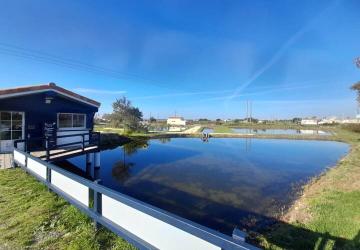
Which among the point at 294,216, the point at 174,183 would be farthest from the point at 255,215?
the point at 174,183

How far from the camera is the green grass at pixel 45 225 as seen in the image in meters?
3.60

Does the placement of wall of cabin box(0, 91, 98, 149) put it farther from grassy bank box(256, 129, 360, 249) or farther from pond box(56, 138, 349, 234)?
grassy bank box(256, 129, 360, 249)

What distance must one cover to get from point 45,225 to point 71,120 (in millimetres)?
11758

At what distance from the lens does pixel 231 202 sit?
9109mm

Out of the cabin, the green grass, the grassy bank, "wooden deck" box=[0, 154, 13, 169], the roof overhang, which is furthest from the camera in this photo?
the cabin

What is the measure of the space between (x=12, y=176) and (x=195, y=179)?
784 cm

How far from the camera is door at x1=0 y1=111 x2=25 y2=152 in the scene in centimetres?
1191

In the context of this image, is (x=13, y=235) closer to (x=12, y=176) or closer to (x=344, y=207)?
(x=12, y=176)

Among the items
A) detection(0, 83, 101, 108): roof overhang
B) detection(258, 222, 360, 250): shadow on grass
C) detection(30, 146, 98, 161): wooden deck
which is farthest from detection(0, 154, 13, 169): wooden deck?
detection(258, 222, 360, 250): shadow on grass

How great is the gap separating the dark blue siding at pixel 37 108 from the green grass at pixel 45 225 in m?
7.43

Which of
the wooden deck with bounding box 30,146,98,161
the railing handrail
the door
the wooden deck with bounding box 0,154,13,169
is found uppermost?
the door

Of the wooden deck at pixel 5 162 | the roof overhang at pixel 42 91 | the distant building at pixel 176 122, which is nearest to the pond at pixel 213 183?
the wooden deck at pixel 5 162

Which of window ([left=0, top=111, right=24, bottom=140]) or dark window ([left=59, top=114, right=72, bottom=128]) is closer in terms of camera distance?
window ([left=0, top=111, right=24, bottom=140])

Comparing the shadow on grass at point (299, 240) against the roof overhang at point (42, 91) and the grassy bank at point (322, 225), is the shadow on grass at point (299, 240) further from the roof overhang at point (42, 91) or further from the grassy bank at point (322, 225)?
the roof overhang at point (42, 91)
